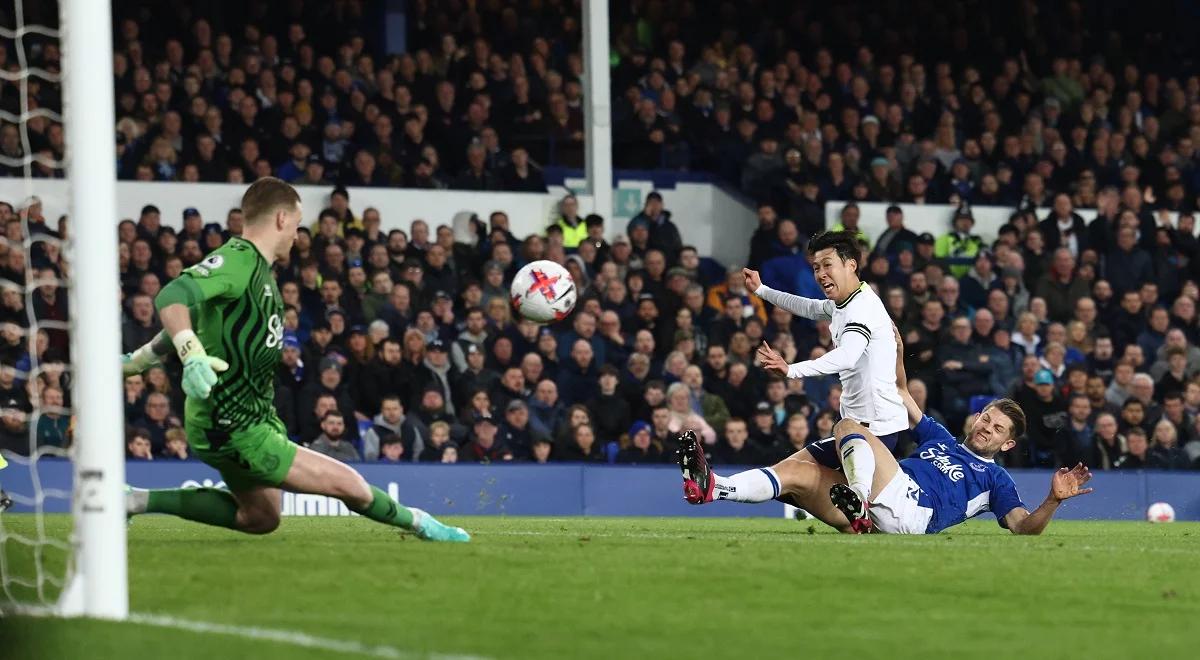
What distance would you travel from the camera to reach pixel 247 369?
8.76 metres

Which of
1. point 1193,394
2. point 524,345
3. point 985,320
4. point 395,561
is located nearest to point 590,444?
point 524,345

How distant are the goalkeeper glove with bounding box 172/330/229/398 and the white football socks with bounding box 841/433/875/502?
461 centimetres

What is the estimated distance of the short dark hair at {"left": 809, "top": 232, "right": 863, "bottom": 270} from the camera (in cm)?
1169

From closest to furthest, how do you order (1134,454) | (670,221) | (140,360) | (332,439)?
1. (140,360)
2. (332,439)
3. (1134,454)
4. (670,221)

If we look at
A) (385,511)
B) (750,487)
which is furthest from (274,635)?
(750,487)

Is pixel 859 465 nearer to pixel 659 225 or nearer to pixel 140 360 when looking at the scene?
pixel 140 360

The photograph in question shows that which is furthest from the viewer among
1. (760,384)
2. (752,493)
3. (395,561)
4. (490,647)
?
(760,384)

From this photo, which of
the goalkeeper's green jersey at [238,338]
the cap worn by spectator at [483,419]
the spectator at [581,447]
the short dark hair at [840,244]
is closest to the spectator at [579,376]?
the spectator at [581,447]

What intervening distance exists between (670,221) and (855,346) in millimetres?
11245

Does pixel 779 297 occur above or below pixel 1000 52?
below

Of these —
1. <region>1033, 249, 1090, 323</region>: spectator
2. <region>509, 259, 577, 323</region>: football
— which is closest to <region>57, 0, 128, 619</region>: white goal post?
<region>509, 259, 577, 323</region>: football

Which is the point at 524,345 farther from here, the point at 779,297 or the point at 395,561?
the point at 395,561

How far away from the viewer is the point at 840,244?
38.4 ft

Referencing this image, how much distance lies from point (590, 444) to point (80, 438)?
12509mm
